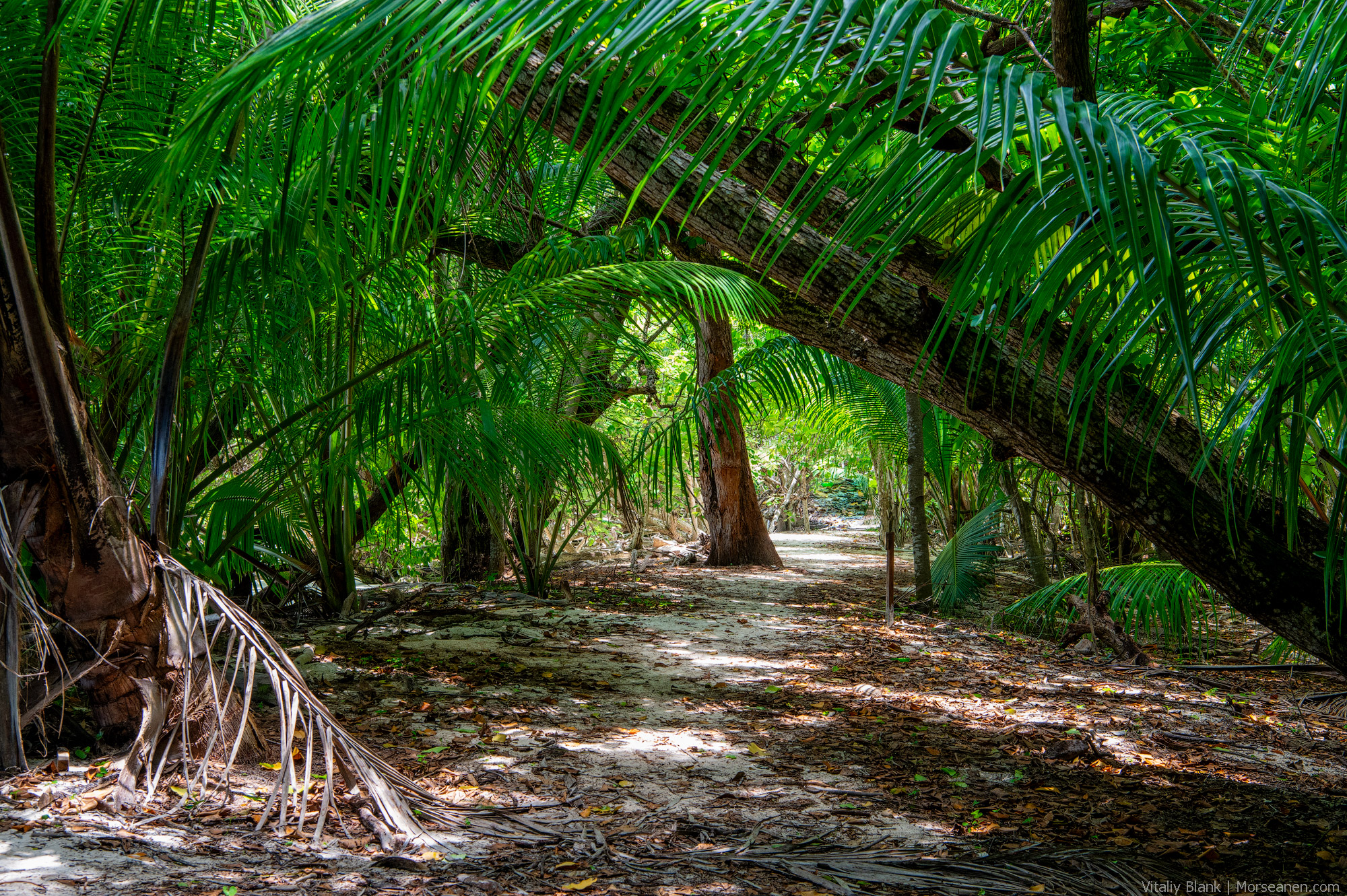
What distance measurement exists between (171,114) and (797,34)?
2.36 metres

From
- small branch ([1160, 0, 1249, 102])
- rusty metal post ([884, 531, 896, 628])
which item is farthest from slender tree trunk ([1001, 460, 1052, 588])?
small branch ([1160, 0, 1249, 102])

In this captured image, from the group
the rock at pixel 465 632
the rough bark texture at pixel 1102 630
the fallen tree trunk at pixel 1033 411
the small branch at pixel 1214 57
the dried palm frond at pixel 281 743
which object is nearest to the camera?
the dried palm frond at pixel 281 743

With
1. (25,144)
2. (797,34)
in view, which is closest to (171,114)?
(25,144)

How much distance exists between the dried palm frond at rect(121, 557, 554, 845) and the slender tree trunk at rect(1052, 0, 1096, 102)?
80.7 inches

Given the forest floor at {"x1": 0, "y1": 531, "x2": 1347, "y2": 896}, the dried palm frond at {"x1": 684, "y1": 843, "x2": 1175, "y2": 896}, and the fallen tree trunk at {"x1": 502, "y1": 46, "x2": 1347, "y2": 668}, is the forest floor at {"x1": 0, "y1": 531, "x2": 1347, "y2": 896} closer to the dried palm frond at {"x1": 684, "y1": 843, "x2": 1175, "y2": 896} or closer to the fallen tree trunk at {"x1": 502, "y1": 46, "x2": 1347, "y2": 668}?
the dried palm frond at {"x1": 684, "y1": 843, "x2": 1175, "y2": 896}

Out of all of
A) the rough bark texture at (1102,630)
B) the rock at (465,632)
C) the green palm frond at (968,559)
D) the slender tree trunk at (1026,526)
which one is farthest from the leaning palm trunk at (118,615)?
the slender tree trunk at (1026,526)

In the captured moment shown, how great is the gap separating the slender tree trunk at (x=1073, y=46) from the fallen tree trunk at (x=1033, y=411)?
937mm

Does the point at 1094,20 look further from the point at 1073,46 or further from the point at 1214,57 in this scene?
the point at 1214,57

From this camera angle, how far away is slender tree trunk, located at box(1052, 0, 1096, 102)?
130 cm

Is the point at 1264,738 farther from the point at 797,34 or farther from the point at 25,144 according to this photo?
the point at 25,144

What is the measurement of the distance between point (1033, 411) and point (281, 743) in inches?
97.0

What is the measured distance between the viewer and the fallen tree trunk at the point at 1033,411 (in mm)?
2449

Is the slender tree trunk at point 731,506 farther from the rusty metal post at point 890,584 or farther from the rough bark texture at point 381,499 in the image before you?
the rough bark texture at point 381,499

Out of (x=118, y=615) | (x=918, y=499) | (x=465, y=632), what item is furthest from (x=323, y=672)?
(x=918, y=499)
